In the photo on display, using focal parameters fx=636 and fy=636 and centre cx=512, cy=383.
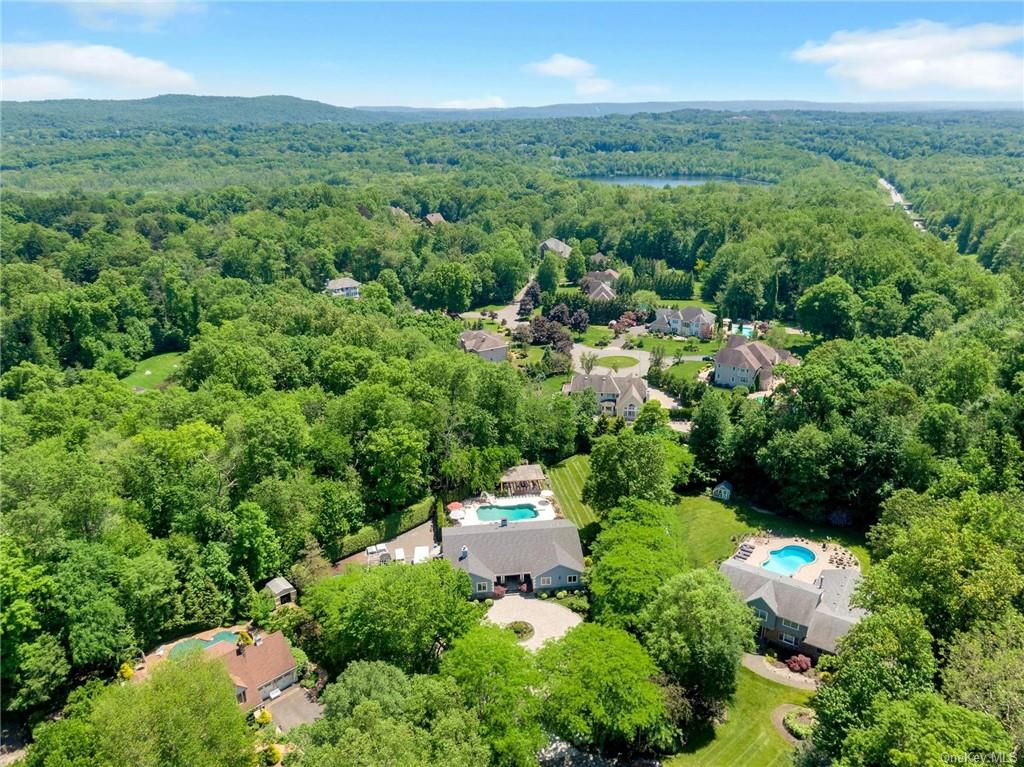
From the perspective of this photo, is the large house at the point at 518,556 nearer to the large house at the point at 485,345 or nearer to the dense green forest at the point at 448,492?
the dense green forest at the point at 448,492

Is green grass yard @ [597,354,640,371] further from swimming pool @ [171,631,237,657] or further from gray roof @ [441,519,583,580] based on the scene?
swimming pool @ [171,631,237,657]

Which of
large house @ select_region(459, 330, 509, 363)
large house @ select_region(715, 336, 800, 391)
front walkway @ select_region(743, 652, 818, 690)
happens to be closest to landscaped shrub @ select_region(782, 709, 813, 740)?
front walkway @ select_region(743, 652, 818, 690)

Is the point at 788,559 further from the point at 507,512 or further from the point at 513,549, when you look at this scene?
the point at 507,512

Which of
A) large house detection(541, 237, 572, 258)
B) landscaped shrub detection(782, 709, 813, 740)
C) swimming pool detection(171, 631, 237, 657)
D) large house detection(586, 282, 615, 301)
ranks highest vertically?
large house detection(541, 237, 572, 258)

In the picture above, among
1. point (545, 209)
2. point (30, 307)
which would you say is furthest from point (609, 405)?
point (545, 209)

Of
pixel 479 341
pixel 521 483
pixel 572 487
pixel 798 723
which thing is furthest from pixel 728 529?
pixel 479 341

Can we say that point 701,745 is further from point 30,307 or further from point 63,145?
point 63,145

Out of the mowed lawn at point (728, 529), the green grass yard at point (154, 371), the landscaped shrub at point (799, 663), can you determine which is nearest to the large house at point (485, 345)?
the green grass yard at point (154, 371)
